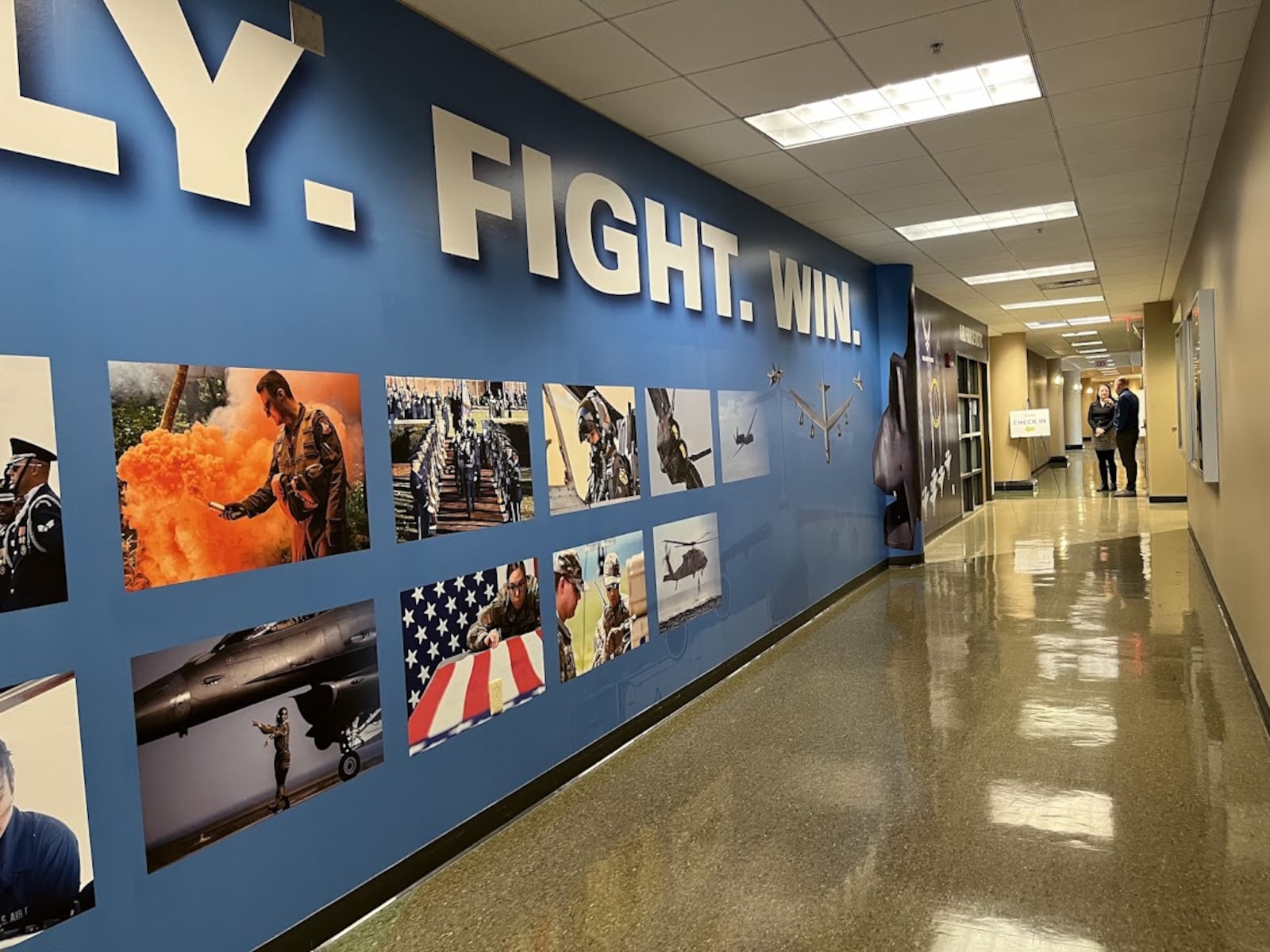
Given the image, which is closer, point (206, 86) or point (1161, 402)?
point (206, 86)

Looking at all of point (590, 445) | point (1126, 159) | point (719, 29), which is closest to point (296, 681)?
point (590, 445)

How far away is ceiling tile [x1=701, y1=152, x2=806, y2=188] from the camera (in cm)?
521

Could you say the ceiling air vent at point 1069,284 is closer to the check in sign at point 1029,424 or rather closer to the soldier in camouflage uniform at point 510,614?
the check in sign at point 1029,424

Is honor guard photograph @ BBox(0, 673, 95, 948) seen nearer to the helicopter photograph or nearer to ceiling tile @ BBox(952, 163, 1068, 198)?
the helicopter photograph

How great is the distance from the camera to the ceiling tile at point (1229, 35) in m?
3.59

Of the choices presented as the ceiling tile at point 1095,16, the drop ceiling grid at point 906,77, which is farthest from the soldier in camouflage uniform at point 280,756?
the ceiling tile at point 1095,16

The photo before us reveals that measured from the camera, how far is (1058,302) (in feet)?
40.7

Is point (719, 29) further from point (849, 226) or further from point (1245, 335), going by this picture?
point (849, 226)

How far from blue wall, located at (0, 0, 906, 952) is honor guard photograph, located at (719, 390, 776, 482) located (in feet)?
2.40

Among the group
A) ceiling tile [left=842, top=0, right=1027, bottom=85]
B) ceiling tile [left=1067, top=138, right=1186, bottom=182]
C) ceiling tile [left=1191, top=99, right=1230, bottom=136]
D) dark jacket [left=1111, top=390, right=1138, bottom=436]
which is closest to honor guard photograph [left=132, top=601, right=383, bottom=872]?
ceiling tile [left=842, top=0, right=1027, bottom=85]

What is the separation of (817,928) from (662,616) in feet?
7.06

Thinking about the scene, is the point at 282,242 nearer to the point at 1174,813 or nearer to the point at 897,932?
the point at 897,932

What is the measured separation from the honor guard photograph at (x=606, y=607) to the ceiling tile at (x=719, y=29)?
208cm

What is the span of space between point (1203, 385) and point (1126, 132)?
6.31 feet
